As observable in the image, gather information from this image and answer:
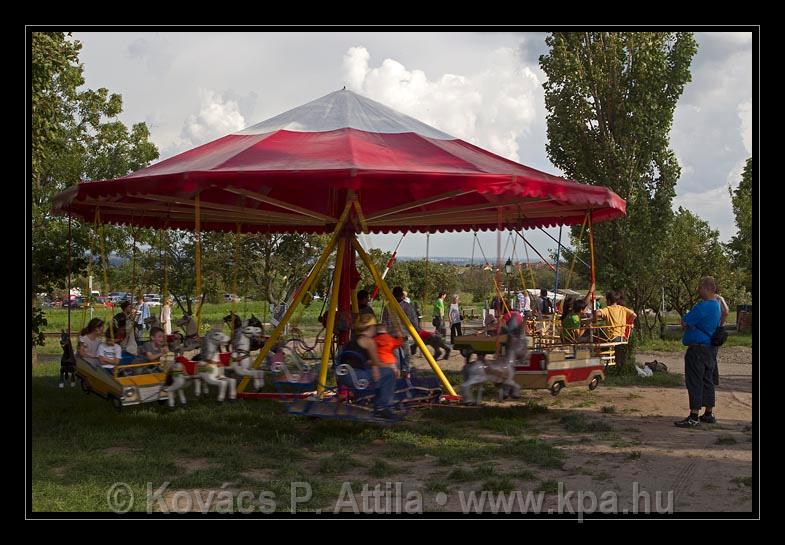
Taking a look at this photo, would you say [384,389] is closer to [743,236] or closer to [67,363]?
[67,363]

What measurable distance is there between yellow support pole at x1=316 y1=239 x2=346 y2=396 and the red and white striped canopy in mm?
826

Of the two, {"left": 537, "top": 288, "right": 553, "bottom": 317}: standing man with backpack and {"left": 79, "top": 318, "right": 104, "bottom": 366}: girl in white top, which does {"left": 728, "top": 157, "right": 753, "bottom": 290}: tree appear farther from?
{"left": 79, "top": 318, "right": 104, "bottom": 366}: girl in white top

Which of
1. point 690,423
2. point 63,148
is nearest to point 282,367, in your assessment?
point 690,423

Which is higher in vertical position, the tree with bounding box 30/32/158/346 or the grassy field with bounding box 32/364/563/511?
the tree with bounding box 30/32/158/346

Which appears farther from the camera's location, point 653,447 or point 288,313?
point 288,313

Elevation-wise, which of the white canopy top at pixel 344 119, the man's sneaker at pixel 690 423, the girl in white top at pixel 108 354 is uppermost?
the white canopy top at pixel 344 119

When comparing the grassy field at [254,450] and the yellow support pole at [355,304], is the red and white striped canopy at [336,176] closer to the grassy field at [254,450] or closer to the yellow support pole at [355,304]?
the yellow support pole at [355,304]

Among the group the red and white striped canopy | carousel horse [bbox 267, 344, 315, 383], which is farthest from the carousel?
carousel horse [bbox 267, 344, 315, 383]

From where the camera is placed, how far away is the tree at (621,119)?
16578 mm

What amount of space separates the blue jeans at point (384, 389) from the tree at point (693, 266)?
20.8 meters

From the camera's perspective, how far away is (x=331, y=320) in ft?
35.0

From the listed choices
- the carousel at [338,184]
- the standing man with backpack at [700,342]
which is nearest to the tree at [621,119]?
the carousel at [338,184]

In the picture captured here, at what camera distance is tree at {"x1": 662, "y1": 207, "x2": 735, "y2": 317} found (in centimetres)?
2808

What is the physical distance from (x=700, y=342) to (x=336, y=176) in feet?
16.6
